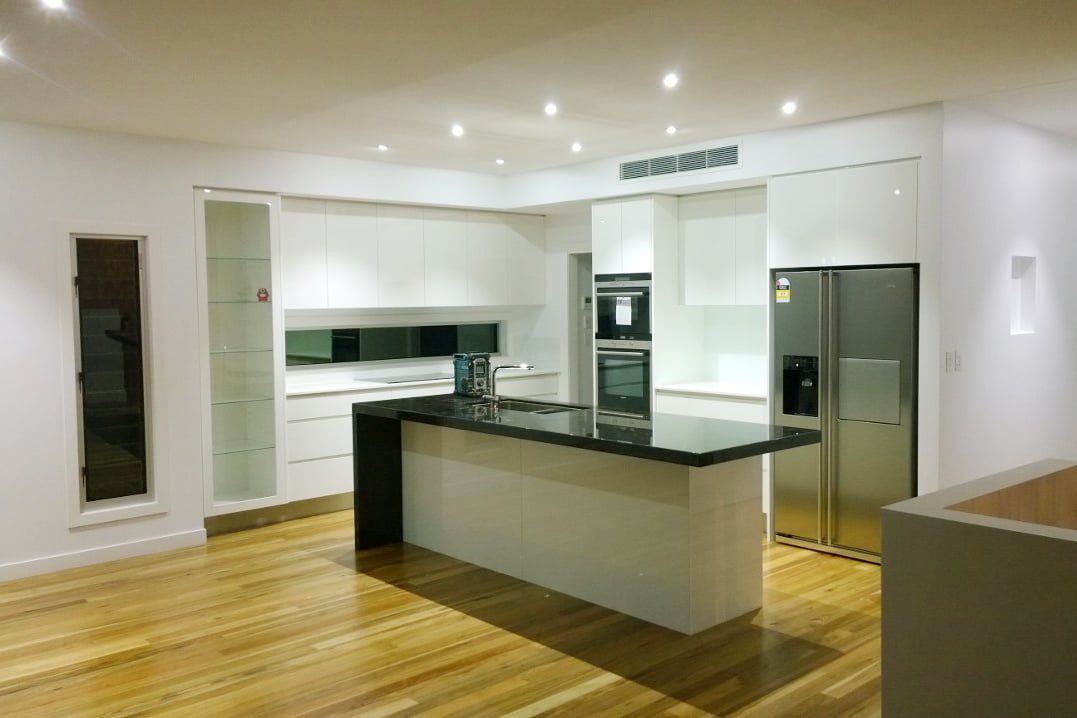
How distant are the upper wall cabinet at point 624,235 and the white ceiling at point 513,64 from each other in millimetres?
785

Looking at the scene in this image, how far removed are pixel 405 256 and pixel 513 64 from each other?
3215mm

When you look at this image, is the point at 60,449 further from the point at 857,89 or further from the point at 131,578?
the point at 857,89

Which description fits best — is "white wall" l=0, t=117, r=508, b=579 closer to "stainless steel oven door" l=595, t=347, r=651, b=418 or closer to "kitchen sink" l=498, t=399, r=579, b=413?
"kitchen sink" l=498, t=399, r=579, b=413

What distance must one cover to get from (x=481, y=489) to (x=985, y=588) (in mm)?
2989

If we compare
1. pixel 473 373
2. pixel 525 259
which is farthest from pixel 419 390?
pixel 525 259

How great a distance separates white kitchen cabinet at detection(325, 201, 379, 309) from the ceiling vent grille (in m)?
1.94

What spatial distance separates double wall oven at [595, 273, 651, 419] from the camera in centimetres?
633

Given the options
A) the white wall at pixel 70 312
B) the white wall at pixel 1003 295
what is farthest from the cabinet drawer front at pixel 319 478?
the white wall at pixel 1003 295

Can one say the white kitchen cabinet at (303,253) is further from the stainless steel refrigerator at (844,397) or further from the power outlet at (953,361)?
the power outlet at (953,361)

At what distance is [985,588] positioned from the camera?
7.65ft

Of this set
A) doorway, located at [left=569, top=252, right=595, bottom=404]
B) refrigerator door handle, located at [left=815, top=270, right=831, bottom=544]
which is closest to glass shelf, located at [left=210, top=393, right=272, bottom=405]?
doorway, located at [left=569, top=252, right=595, bottom=404]

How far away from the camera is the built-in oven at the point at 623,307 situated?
630 cm

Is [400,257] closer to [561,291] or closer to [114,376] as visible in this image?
[561,291]

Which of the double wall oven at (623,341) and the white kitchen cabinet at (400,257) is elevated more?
the white kitchen cabinet at (400,257)
